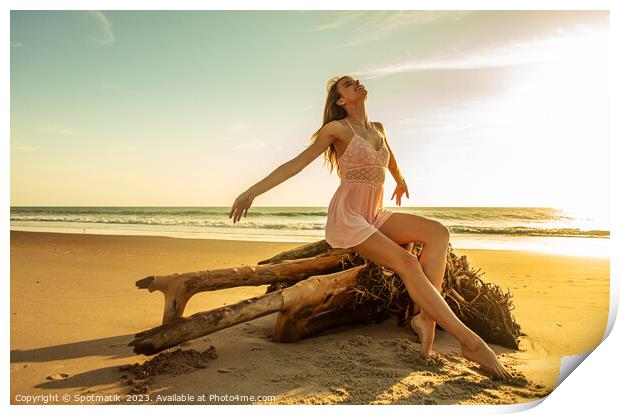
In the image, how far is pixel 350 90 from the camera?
10.8 feet

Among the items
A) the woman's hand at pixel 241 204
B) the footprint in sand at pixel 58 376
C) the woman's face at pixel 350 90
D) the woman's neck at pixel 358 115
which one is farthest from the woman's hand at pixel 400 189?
the footprint in sand at pixel 58 376

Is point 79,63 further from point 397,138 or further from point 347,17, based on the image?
point 397,138

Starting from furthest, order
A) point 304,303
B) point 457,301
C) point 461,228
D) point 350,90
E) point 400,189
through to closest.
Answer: point 461,228 → point 400,189 → point 457,301 → point 350,90 → point 304,303

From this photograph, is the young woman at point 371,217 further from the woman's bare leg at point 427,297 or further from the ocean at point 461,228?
the ocean at point 461,228

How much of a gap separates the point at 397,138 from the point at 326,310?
339cm

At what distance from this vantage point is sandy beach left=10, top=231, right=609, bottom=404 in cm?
258

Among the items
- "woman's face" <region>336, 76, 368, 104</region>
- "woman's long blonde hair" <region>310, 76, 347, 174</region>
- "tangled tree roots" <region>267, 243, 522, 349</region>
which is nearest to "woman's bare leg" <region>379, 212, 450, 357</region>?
"tangled tree roots" <region>267, 243, 522, 349</region>

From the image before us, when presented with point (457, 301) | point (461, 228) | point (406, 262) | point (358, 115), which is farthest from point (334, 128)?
point (461, 228)

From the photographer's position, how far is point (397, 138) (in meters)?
6.19

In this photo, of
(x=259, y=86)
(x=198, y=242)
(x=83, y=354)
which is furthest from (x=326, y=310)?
(x=198, y=242)

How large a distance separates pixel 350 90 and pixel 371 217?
86 cm

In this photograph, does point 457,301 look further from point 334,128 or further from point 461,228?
point 461,228

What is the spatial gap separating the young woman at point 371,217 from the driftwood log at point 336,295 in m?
0.38

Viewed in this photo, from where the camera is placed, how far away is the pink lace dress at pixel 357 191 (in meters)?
3.20
